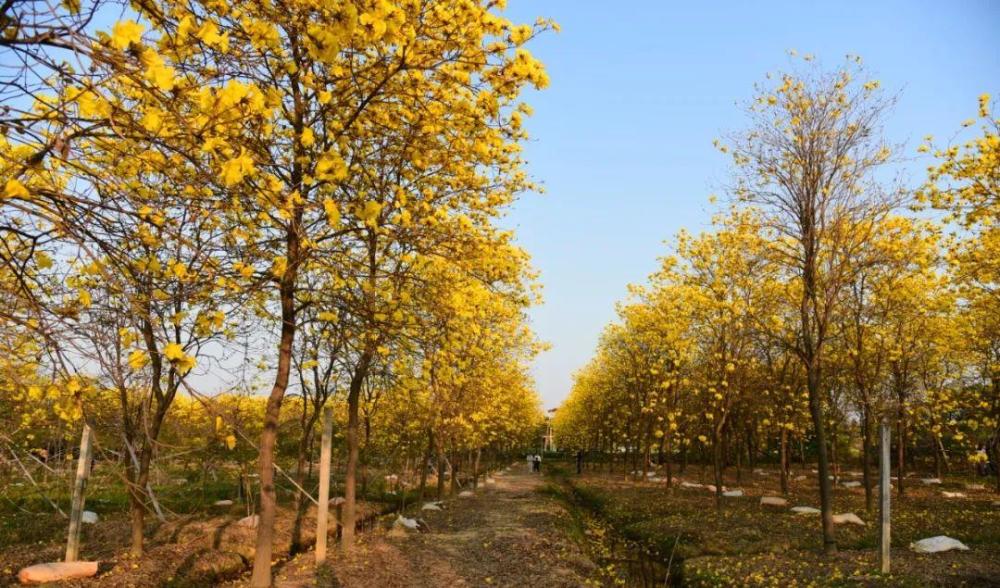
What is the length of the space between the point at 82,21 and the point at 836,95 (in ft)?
41.5

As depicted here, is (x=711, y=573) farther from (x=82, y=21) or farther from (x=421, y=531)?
(x=82, y=21)

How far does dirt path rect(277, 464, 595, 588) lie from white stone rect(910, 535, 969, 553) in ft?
21.1

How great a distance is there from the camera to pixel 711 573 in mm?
A: 10930

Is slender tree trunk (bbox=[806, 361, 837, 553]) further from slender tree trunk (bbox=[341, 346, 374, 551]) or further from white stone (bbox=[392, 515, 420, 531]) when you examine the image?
white stone (bbox=[392, 515, 420, 531])

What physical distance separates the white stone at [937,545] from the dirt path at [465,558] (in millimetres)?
6423

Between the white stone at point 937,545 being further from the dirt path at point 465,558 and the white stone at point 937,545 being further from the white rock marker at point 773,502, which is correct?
the white rock marker at point 773,502

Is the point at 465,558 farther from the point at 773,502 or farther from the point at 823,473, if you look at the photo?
the point at 773,502

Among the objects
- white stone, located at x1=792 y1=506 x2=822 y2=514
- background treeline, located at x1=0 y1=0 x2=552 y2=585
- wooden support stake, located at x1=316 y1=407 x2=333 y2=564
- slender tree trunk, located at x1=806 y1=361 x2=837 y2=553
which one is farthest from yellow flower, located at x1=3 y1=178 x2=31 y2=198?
white stone, located at x1=792 y1=506 x2=822 y2=514

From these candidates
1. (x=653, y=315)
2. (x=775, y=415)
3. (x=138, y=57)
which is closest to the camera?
(x=138, y=57)

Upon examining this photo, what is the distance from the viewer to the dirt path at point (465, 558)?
10.1 meters

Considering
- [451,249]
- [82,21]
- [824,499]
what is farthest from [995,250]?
[82,21]

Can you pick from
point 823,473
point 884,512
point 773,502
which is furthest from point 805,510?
point 884,512

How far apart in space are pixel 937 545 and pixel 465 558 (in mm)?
9210

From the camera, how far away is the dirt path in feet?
33.1
